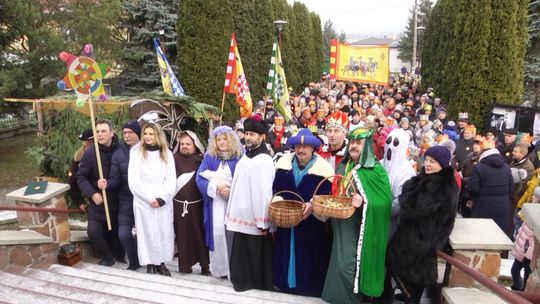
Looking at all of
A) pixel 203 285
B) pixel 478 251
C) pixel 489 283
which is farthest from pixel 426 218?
pixel 203 285

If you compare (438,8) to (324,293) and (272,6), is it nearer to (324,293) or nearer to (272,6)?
(272,6)

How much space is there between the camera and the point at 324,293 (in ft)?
13.6

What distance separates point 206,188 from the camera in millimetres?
4633

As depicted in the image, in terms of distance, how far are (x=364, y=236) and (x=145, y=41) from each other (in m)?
14.3

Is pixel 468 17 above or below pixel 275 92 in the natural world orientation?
above

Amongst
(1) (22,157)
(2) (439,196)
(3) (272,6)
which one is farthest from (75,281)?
(3) (272,6)

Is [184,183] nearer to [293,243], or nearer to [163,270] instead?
[163,270]

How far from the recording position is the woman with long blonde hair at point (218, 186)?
4625 millimetres

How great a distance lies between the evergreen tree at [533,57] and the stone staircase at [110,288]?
16737 millimetres

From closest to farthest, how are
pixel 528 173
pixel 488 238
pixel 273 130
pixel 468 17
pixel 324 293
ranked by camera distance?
pixel 488 238 → pixel 324 293 → pixel 528 173 → pixel 273 130 → pixel 468 17

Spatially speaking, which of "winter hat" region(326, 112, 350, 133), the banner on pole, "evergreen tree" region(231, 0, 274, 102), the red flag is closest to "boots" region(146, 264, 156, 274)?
"winter hat" region(326, 112, 350, 133)

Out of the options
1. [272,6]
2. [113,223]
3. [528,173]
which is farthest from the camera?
[272,6]

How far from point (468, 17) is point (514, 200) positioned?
8673mm

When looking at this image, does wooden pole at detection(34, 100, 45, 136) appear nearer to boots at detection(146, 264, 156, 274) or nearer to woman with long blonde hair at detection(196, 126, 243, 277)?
boots at detection(146, 264, 156, 274)
